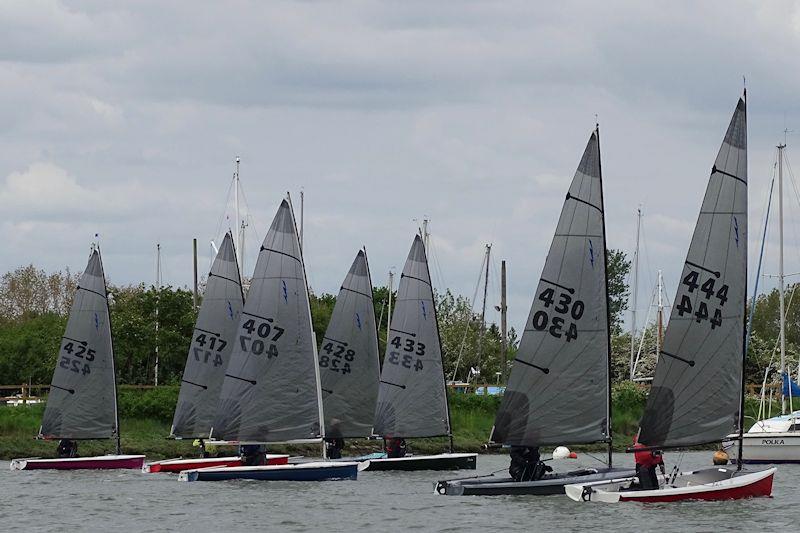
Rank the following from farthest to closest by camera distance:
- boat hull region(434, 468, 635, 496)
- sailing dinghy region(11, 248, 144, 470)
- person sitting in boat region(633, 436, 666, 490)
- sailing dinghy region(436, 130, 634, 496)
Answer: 1. sailing dinghy region(11, 248, 144, 470)
2. sailing dinghy region(436, 130, 634, 496)
3. boat hull region(434, 468, 635, 496)
4. person sitting in boat region(633, 436, 666, 490)

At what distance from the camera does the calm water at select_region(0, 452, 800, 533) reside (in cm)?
3553

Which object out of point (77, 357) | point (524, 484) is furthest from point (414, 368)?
point (524, 484)

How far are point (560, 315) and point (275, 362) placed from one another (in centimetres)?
1083

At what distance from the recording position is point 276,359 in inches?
1881

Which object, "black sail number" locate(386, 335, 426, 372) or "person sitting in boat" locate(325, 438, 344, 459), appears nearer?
"black sail number" locate(386, 335, 426, 372)

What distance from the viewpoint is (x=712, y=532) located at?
108ft

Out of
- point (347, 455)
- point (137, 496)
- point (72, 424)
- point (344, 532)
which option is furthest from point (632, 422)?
point (344, 532)

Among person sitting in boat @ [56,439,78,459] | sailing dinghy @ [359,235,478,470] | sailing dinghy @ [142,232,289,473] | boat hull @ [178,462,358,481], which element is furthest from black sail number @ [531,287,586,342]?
person sitting in boat @ [56,439,78,459]

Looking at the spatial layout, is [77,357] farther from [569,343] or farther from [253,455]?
[569,343]

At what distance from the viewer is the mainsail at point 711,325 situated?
3750cm

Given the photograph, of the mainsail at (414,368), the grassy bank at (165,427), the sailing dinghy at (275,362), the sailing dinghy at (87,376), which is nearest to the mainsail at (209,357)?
the sailing dinghy at (87,376)

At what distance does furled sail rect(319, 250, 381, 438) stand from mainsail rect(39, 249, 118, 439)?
24.7ft

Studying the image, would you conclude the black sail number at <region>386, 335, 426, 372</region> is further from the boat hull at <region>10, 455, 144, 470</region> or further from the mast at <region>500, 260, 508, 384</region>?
the mast at <region>500, 260, 508, 384</region>

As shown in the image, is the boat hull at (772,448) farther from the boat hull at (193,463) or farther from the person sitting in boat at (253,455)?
the person sitting in boat at (253,455)
